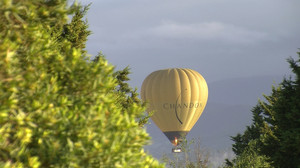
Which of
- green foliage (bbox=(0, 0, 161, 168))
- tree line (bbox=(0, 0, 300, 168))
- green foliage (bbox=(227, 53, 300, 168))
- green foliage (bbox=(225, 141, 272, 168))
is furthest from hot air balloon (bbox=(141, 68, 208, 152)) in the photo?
green foliage (bbox=(0, 0, 161, 168))

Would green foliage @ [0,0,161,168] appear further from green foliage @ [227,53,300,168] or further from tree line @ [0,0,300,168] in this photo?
green foliage @ [227,53,300,168]

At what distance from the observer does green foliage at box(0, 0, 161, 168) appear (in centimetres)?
1038

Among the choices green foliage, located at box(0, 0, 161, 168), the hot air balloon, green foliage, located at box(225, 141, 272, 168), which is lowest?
green foliage, located at box(0, 0, 161, 168)

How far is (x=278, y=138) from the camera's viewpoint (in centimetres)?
2806

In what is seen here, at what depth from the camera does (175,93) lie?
9306 cm

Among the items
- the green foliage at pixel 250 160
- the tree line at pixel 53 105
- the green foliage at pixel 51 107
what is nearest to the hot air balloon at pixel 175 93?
the green foliage at pixel 250 160

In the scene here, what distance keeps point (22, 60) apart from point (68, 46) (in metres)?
1.13

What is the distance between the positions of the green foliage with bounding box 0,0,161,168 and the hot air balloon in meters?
80.5

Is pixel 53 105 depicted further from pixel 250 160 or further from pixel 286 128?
pixel 250 160

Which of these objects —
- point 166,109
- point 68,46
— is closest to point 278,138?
point 68,46

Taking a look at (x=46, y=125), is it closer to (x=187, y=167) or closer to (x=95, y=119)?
(x=95, y=119)

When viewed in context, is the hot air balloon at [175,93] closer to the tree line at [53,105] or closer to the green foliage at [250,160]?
the green foliage at [250,160]

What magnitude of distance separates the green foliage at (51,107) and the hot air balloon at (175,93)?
3171 inches

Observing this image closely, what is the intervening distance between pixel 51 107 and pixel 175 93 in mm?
82567
